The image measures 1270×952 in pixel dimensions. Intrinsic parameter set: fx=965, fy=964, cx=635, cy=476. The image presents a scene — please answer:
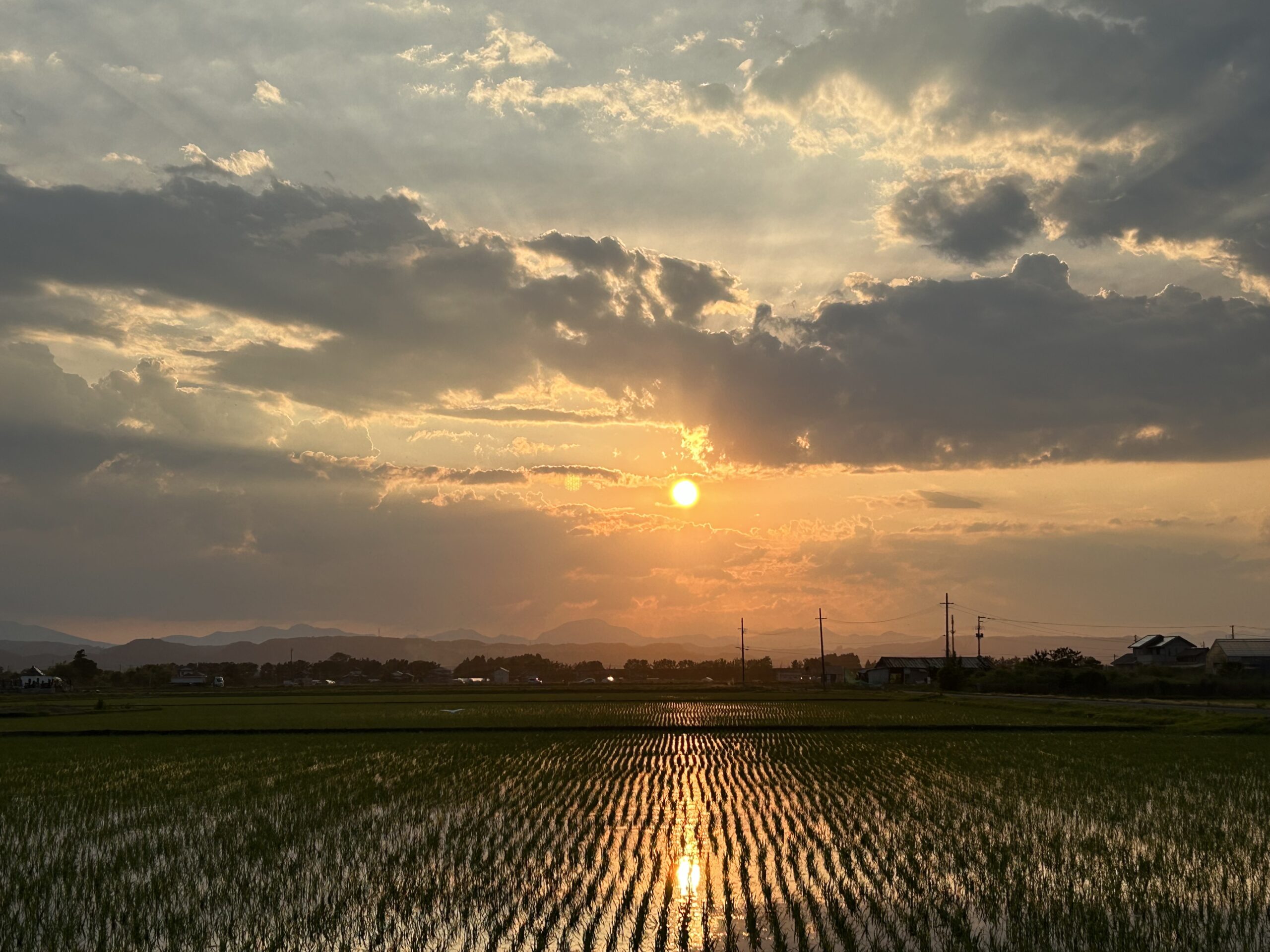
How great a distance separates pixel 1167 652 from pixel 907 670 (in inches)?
1264

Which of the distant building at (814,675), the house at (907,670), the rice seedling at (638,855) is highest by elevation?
the rice seedling at (638,855)

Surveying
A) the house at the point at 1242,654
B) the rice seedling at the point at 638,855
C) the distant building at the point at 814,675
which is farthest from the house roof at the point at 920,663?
the rice seedling at the point at 638,855

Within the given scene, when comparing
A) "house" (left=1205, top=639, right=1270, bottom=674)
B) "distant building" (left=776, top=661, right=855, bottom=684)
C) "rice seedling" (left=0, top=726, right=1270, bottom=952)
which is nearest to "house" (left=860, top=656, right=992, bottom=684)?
"distant building" (left=776, top=661, right=855, bottom=684)

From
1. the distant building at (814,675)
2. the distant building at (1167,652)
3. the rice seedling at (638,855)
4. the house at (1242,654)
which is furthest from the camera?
the distant building at (814,675)

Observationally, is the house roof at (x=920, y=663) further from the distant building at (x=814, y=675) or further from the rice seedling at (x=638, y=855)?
the rice seedling at (x=638, y=855)

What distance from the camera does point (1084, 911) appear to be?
38.7ft

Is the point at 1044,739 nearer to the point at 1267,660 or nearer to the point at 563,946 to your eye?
the point at 563,946

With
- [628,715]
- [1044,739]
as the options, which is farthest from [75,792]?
[628,715]

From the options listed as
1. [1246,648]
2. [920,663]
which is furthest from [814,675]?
[1246,648]

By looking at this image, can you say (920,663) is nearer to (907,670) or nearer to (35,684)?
(907,670)

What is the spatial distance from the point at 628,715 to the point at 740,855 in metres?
42.3

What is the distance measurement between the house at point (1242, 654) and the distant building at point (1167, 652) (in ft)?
81.2

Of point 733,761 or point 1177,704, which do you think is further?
point 1177,704

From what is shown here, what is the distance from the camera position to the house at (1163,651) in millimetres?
120625
